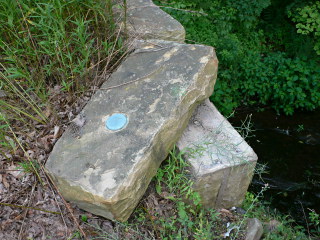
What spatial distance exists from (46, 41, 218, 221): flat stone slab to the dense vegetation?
286cm

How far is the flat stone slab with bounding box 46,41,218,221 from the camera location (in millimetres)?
2209

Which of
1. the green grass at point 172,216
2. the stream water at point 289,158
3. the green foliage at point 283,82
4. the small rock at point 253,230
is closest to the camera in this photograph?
the green grass at point 172,216

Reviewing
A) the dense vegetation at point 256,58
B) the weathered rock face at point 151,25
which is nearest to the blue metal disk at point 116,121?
the weathered rock face at point 151,25

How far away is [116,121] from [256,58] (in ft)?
14.9

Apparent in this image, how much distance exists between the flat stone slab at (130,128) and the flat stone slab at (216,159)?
0.20 metres

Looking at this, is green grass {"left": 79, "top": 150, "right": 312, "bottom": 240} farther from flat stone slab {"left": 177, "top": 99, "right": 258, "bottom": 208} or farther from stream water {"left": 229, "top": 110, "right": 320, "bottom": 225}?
stream water {"left": 229, "top": 110, "right": 320, "bottom": 225}

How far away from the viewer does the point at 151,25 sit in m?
3.58

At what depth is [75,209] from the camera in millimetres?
2441

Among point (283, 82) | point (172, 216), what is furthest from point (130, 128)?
point (283, 82)

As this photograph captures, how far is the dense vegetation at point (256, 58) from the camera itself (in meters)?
5.72

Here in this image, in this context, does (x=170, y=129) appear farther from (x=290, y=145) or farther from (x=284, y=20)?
(x=284, y=20)

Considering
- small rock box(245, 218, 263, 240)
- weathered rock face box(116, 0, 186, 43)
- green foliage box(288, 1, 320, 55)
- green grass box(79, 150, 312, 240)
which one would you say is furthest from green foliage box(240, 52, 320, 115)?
green grass box(79, 150, 312, 240)

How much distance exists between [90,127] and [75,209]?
0.68 m

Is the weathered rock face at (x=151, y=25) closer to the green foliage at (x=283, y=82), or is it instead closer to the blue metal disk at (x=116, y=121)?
the blue metal disk at (x=116, y=121)
